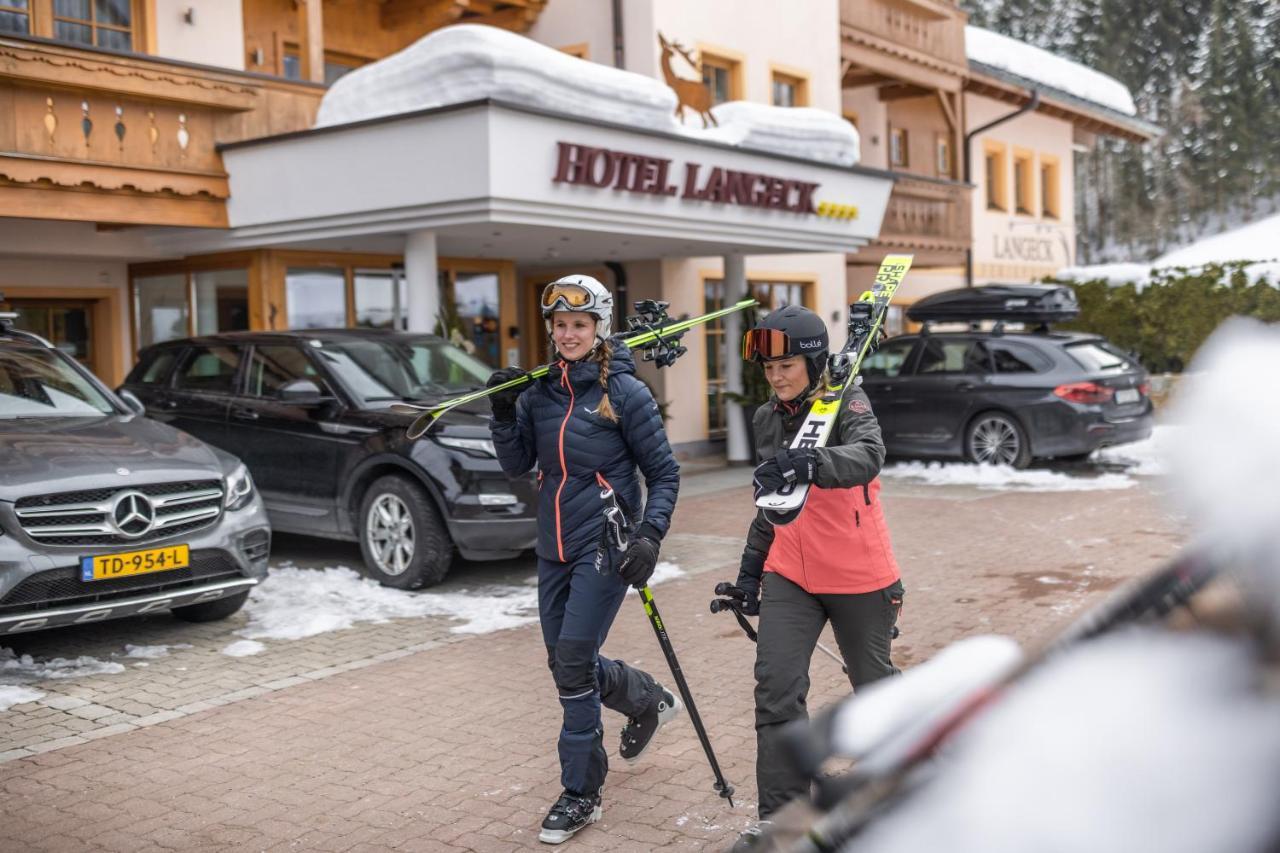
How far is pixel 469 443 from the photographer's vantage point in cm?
869

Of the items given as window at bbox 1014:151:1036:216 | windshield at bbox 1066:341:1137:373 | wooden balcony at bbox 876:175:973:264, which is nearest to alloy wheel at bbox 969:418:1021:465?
windshield at bbox 1066:341:1137:373

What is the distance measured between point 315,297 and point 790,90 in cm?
872

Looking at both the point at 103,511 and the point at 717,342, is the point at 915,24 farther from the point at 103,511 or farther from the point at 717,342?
the point at 103,511

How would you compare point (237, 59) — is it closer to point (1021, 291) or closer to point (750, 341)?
point (1021, 291)

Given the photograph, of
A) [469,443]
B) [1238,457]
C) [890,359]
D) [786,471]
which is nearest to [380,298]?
[890,359]

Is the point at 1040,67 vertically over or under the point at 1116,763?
over

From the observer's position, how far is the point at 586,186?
12.2 meters

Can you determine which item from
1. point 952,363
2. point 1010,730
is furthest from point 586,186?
point 1010,730

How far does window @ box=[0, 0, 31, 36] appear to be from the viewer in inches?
471

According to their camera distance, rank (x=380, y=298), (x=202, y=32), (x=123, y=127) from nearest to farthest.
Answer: (x=123, y=127) < (x=202, y=32) < (x=380, y=298)

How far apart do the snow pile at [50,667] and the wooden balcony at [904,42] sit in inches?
651

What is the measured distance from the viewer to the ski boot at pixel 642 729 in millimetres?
4914

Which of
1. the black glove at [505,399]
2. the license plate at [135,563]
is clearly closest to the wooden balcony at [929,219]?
the license plate at [135,563]

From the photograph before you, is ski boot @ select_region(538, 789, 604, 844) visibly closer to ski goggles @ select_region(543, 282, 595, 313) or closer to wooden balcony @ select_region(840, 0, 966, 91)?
ski goggles @ select_region(543, 282, 595, 313)
